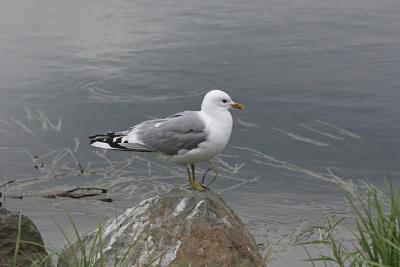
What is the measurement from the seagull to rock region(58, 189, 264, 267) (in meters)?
0.36

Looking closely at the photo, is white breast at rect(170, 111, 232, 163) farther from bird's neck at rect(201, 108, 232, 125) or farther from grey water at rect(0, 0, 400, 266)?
grey water at rect(0, 0, 400, 266)

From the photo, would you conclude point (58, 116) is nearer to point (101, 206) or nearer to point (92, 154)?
point (92, 154)

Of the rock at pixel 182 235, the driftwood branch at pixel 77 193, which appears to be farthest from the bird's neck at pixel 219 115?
the driftwood branch at pixel 77 193

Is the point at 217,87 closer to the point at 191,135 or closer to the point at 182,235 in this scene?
the point at 191,135

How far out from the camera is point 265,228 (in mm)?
9289

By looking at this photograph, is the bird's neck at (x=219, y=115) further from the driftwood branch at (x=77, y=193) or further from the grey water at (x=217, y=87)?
the driftwood branch at (x=77, y=193)

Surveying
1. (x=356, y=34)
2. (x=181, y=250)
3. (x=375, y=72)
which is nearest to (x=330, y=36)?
(x=356, y=34)

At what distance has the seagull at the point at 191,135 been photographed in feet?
24.8

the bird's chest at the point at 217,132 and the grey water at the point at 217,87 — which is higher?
the bird's chest at the point at 217,132

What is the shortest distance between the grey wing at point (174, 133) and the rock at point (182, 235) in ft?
1.43

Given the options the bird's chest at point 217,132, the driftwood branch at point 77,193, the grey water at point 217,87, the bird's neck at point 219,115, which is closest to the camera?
the bird's chest at point 217,132

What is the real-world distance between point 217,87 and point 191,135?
17.6 ft

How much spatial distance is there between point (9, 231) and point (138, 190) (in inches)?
116

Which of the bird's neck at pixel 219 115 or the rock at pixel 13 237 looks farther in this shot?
the bird's neck at pixel 219 115
